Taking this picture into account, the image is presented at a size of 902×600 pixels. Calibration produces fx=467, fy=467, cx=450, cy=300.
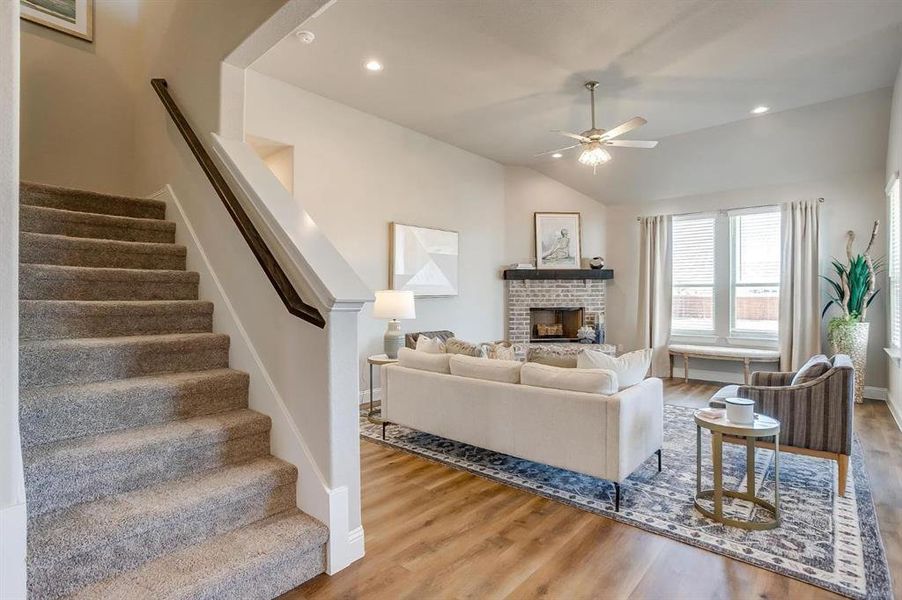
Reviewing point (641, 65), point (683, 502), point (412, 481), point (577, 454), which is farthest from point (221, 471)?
point (641, 65)

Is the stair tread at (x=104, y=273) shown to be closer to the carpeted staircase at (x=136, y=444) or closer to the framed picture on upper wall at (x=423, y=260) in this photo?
the carpeted staircase at (x=136, y=444)

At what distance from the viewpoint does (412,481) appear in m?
3.13

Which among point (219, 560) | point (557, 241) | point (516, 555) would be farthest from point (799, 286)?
point (219, 560)

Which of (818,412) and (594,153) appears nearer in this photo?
(818,412)

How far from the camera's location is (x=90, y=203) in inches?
126

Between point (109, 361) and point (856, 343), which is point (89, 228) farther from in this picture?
point (856, 343)

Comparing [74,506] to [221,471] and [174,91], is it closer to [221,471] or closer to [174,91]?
[221,471]

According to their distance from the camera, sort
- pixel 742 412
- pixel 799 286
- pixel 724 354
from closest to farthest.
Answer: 1. pixel 742 412
2. pixel 799 286
3. pixel 724 354

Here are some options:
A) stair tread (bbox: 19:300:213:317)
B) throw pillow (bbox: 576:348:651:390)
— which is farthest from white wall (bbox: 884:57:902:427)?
stair tread (bbox: 19:300:213:317)

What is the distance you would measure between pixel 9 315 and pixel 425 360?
106 inches

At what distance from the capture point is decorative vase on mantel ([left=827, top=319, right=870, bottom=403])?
5246 millimetres

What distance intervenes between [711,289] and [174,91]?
22.9 ft

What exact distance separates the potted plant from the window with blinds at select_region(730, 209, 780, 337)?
2.91 ft

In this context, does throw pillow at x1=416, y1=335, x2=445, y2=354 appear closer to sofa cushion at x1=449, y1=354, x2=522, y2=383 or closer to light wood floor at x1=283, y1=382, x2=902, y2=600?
sofa cushion at x1=449, y1=354, x2=522, y2=383
